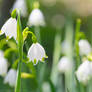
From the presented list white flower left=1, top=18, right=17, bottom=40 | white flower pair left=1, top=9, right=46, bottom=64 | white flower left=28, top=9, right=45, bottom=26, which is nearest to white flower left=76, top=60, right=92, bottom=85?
white flower pair left=1, top=9, right=46, bottom=64

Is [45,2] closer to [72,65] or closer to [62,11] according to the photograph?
[62,11]

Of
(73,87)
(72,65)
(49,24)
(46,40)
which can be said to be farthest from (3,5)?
(73,87)


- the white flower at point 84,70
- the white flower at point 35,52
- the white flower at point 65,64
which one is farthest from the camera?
the white flower at point 65,64

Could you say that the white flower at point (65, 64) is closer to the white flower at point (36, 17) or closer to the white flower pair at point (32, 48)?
the white flower at point (36, 17)

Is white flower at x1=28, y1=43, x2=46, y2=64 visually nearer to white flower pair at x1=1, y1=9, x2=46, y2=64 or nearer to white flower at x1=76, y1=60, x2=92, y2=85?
white flower pair at x1=1, y1=9, x2=46, y2=64

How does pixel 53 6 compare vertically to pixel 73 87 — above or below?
above

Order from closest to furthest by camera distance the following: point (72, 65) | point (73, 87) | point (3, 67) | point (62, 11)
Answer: point (3, 67)
point (73, 87)
point (72, 65)
point (62, 11)

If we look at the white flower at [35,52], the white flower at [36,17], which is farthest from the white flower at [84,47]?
the white flower at [35,52]

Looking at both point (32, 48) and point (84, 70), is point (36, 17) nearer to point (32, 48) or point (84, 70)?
point (84, 70)
